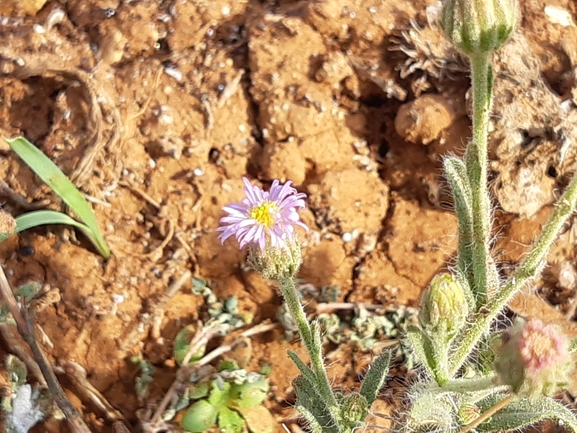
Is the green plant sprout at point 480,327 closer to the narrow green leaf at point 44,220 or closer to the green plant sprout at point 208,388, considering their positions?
the green plant sprout at point 208,388

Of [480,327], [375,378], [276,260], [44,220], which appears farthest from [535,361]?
[44,220]

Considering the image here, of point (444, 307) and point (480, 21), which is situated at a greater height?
point (480, 21)

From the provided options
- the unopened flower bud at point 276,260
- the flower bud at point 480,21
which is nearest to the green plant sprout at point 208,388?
the unopened flower bud at point 276,260

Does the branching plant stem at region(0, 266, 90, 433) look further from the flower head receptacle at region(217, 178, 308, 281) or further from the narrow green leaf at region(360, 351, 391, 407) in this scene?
the narrow green leaf at region(360, 351, 391, 407)

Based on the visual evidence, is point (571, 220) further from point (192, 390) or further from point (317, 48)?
point (192, 390)

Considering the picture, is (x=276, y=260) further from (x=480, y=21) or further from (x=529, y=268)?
(x=480, y=21)

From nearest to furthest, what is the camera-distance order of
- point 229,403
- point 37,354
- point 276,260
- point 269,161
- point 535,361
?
point 535,361
point 276,260
point 37,354
point 229,403
point 269,161

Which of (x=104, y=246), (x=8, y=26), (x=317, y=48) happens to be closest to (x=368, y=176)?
(x=317, y=48)
